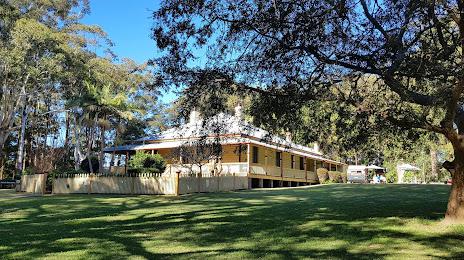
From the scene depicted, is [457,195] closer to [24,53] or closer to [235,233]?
[235,233]

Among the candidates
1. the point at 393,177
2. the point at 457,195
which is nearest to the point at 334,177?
the point at 393,177

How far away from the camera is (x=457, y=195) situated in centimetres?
814

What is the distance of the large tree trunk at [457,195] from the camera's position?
8.08 metres

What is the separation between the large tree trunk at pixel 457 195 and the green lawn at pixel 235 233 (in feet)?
1.22

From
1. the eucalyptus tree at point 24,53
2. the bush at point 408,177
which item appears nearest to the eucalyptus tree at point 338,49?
the eucalyptus tree at point 24,53

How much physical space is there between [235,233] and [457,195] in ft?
17.2

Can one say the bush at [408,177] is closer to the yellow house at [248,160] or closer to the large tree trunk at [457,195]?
the yellow house at [248,160]

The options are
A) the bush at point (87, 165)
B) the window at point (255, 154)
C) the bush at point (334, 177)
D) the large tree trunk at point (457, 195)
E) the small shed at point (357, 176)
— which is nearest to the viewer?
the large tree trunk at point (457, 195)

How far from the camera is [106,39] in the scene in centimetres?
4319

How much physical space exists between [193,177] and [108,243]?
40.5 ft

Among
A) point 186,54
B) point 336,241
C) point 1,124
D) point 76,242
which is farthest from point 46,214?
point 1,124

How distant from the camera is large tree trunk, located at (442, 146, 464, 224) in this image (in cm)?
808

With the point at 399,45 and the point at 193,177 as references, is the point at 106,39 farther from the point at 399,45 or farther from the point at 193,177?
the point at 399,45

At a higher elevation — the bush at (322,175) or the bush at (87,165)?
the bush at (87,165)
